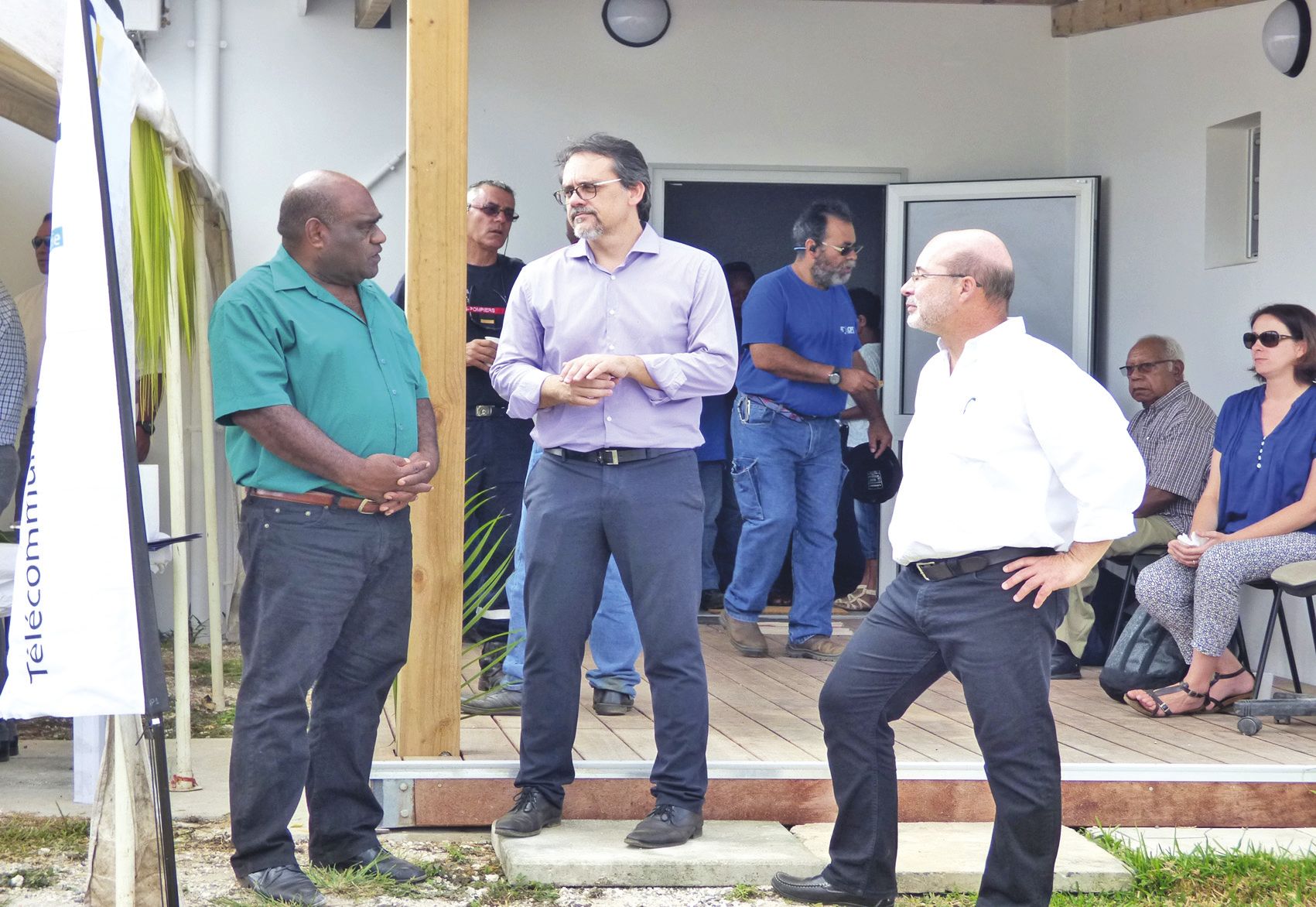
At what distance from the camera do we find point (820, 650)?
543 cm

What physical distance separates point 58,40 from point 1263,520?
388 cm

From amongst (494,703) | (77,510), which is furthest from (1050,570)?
(494,703)

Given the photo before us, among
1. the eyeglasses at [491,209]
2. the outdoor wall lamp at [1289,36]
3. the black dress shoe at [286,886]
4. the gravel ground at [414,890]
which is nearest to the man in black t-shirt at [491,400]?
the eyeglasses at [491,209]

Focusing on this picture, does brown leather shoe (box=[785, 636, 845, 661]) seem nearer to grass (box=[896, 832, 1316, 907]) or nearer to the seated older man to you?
the seated older man

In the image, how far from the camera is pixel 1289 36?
535cm

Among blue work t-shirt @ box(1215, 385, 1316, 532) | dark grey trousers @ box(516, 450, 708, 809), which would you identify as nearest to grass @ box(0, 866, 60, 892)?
dark grey trousers @ box(516, 450, 708, 809)

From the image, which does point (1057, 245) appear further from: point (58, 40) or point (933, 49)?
point (58, 40)

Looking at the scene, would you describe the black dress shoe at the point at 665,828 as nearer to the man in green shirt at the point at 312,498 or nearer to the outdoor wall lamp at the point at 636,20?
the man in green shirt at the point at 312,498

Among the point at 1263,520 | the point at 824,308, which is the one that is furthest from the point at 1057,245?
the point at 1263,520

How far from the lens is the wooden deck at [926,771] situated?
3.61 meters

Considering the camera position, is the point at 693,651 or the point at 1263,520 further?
the point at 1263,520

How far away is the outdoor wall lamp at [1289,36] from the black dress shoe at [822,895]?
3.80 m

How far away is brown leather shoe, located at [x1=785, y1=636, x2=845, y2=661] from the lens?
17.7 feet

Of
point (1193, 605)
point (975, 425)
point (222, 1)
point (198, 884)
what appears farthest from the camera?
point (222, 1)
